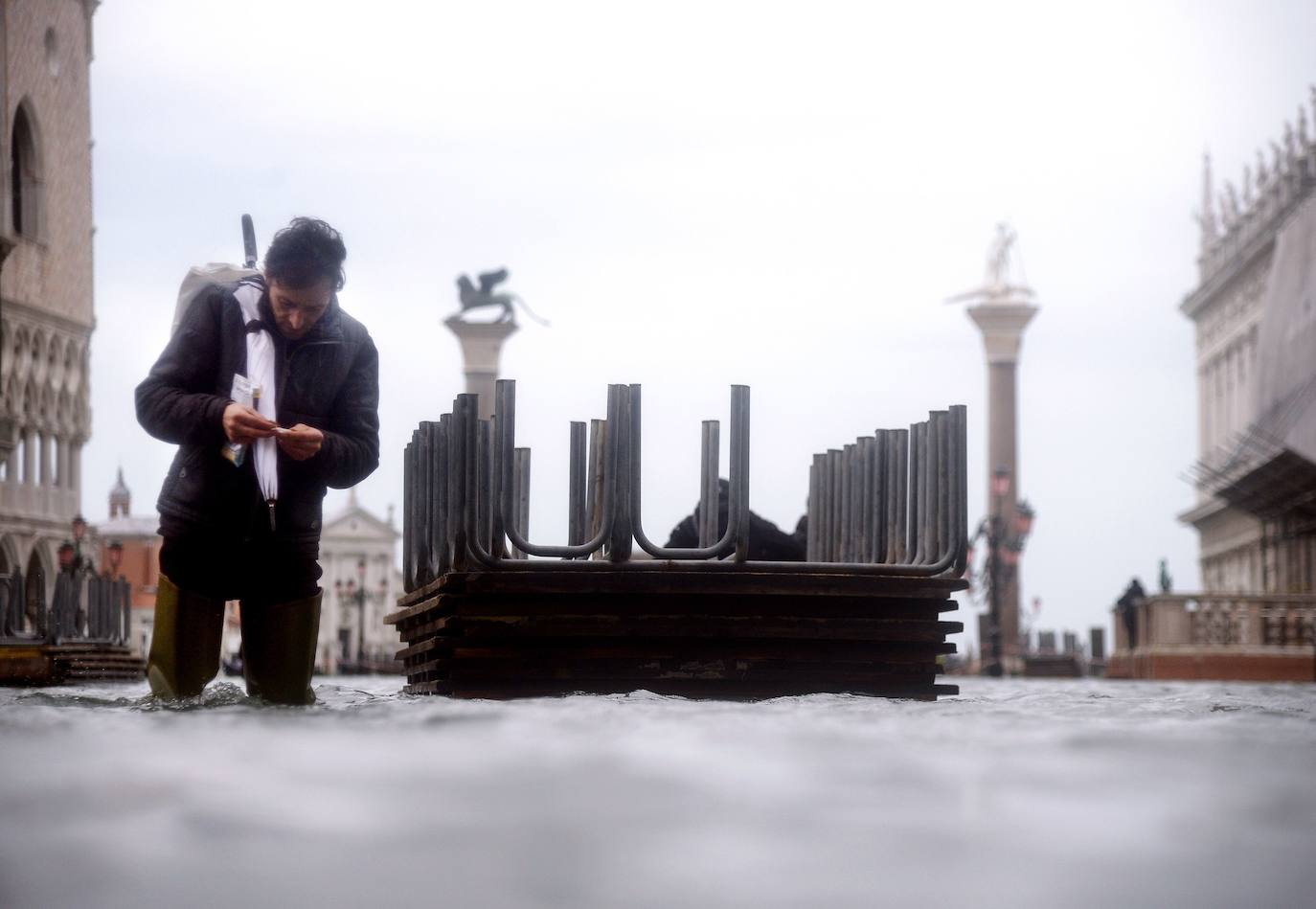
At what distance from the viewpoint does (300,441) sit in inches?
220

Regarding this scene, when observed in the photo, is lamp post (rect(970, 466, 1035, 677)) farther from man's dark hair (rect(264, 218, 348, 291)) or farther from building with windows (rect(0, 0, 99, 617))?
man's dark hair (rect(264, 218, 348, 291))

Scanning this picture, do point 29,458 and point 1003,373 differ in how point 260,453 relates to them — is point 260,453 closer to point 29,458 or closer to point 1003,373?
point 29,458

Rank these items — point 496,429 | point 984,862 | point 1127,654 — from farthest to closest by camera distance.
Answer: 1. point 1127,654
2. point 496,429
3. point 984,862

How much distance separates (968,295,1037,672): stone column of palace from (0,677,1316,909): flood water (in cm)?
6599

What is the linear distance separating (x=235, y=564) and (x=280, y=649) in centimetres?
26

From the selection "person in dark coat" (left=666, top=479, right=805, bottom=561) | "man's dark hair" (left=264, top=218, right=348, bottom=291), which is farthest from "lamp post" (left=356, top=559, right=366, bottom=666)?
"man's dark hair" (left=264, top=218, right=348, bottom=291)

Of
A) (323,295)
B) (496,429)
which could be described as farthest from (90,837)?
(496,429)

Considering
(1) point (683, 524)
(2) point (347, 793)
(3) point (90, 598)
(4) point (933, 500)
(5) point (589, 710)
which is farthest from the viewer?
(3) point (90, 598)

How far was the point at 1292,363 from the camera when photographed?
4506 centimetres

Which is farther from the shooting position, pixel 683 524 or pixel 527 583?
pixel 683 524

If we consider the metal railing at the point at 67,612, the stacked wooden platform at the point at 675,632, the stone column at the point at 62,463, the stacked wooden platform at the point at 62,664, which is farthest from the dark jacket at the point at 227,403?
the stone column at the point at 62,463

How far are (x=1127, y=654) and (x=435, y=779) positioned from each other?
4032 centimetres

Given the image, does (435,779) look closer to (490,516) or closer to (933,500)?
(490,516)

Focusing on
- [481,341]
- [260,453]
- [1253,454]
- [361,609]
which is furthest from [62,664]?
[361,609]
